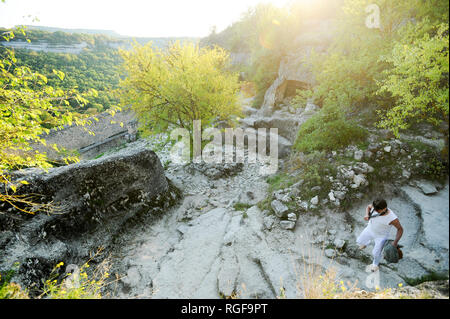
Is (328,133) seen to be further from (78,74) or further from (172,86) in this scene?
(78,74)

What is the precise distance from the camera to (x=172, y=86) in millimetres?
10109

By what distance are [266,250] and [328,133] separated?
5940mm

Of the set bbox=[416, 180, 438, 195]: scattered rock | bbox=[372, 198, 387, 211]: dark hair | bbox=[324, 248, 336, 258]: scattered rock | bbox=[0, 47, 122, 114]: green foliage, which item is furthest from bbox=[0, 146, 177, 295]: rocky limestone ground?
bbox=[416, 180, 438, 195]: scattered rock

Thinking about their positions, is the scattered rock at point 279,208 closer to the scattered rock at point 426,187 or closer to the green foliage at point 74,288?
the scattered rock at point 426,187

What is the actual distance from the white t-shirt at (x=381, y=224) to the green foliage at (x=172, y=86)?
9.27m

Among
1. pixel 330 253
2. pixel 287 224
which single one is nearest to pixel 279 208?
pixel 287 224

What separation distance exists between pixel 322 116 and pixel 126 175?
31.6 ft

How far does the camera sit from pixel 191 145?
12656 mm

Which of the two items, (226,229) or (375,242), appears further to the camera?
(226,229)

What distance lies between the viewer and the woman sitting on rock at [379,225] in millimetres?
3738

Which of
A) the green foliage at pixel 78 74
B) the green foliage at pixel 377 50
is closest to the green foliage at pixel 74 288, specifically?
the green foliage at pixel 78 74

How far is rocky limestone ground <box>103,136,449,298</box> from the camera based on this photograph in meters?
4.28
